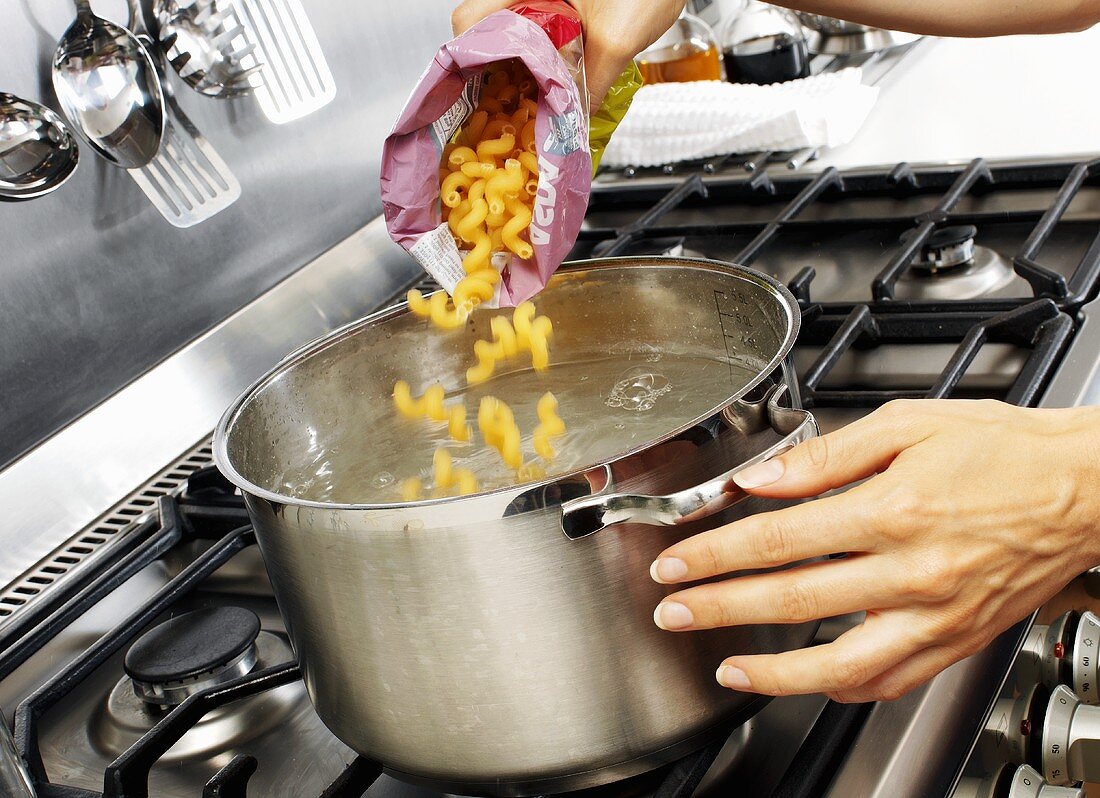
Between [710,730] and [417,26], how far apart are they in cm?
98

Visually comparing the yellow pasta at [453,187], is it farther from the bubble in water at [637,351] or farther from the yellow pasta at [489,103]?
the bubble in water at [637,351]

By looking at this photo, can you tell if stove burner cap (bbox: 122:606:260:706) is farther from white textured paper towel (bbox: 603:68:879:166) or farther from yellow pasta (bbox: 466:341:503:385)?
white textured paper towel (bbox: 603:68:879:166)

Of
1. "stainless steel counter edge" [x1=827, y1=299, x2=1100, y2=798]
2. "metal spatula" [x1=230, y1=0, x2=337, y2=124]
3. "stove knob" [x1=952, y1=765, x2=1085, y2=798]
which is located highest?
"metal spatula" [x1=230, y1=0, x2=337, y2=124]

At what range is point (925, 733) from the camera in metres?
0.58

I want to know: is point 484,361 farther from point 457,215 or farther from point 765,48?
point 765,48

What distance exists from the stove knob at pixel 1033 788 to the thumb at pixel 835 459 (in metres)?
0.18

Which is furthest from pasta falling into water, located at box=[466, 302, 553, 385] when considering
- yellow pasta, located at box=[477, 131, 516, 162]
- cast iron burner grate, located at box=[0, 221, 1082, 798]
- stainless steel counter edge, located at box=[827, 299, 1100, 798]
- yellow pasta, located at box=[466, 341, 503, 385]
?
stainless steel counter edge, located at box=[827, 299, 1100, 798]

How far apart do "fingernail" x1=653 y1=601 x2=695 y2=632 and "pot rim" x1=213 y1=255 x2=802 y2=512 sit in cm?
7

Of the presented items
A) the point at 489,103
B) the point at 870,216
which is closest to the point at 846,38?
the point at 870,216

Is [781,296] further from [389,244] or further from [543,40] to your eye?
[389,244]

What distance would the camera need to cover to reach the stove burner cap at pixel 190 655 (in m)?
0.71

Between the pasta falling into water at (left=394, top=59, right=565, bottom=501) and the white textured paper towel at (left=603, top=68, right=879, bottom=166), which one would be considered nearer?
the pasta falling into water at (left=394, top=59, right=565, bottom=501)

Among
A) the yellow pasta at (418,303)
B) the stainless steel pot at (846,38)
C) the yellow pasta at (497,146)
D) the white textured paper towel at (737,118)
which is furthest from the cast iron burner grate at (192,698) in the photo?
the stainless steel pot at (846,38)

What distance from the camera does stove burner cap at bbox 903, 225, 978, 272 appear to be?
1.01 m
